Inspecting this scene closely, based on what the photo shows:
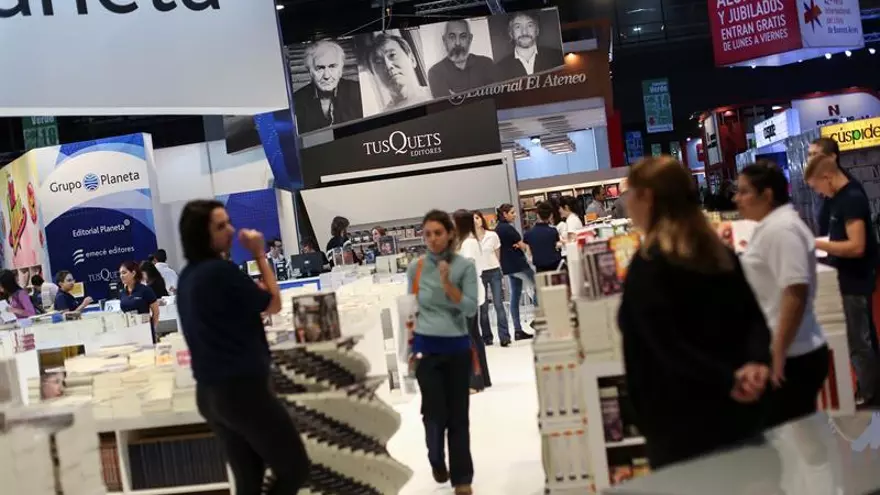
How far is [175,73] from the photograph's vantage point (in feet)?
16.5

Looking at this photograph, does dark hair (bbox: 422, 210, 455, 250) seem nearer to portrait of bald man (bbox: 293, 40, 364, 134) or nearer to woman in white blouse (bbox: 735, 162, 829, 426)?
woman in white blouse (bbox: 735, 162, 829, 426)

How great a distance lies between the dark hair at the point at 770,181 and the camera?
3.63m

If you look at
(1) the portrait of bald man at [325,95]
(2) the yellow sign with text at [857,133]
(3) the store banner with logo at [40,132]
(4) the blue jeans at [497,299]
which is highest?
(3) the store banner with logo at [40,132]

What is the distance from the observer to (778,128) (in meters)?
19.5

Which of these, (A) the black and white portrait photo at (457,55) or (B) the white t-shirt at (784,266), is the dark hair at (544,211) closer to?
(A) the black and white portrait photo at (457,55)

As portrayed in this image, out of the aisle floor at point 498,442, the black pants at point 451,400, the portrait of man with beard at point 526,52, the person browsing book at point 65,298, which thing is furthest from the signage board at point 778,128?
the black pants at point 451,400

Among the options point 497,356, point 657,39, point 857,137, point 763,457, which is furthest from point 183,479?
point 657,39

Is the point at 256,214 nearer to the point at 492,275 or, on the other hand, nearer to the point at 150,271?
the point at 150,271

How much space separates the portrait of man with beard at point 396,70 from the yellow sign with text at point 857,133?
5838mm

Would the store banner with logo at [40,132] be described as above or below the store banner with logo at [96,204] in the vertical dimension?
above

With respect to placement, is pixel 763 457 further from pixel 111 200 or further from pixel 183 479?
pixel 111 200

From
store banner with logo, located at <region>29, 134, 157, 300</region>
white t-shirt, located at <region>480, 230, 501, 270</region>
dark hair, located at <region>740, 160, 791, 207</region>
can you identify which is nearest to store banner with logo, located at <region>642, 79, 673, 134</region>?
store banner with logo, located at <region>29, 134, 157, 300</region>

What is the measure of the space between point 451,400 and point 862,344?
6.91 feet

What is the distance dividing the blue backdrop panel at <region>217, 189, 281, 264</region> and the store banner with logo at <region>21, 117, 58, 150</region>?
6.06 meters
